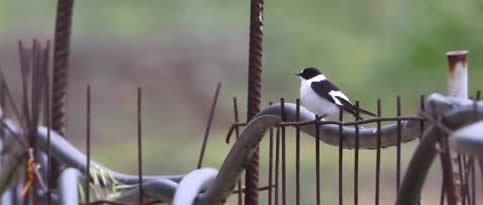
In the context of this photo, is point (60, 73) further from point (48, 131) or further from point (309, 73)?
point (309, 73)

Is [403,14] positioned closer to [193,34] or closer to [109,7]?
[193,34]

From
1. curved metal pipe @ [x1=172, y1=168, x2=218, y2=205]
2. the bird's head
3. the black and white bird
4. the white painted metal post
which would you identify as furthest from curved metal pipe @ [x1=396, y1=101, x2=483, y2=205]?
the bird's head

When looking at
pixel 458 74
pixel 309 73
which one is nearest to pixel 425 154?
pixel 458 74

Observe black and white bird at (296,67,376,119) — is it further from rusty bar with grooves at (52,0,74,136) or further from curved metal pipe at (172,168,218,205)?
curved metal pipe at (172,168,218,205)

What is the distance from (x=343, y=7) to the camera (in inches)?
175

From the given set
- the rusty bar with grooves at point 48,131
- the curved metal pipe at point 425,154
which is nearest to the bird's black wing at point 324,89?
the rusty bar with grooves at point 48,131

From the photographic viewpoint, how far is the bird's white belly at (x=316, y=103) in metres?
1.80

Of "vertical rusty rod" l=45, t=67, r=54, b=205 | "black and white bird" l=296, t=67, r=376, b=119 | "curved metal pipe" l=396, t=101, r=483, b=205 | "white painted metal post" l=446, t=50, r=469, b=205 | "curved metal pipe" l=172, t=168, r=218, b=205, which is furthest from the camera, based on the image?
"black and white bird" l=296, t=67, r=376, b=119

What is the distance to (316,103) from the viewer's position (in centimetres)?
182

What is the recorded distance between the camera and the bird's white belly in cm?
180

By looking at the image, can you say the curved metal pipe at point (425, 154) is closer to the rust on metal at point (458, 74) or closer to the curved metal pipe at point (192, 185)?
the rust on metal at point (458, 74)

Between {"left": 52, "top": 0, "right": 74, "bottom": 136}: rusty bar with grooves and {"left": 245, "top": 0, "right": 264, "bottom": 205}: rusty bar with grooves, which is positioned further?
{"left": 52, "top": 0, "right": 74, "bottom": 136}: rusty bar with grooves

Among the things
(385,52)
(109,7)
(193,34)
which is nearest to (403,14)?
(385,52)

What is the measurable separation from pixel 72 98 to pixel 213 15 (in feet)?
2.48
